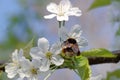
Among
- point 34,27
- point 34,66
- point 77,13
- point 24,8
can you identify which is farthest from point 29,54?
point 24,8

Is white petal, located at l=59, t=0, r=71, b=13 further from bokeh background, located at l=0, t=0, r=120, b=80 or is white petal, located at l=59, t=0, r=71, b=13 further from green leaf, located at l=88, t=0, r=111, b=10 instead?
bokeh background, located at l=0, t=0, r=120, b=80

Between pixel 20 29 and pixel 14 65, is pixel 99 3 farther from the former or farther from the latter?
pixel 20 29

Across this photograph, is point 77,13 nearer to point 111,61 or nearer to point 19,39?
point 111,61

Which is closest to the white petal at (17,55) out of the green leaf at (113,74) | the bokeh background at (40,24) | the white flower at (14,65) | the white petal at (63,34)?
the white flower at (14,65)

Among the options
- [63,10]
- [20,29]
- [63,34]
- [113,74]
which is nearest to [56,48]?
[63,34]

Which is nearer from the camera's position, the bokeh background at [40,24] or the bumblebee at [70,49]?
the bumblebee at [70,49]

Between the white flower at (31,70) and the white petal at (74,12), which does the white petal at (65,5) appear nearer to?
the white petal at (74,12)

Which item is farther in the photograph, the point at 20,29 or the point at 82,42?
the point at 20,29
